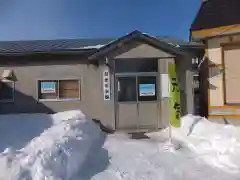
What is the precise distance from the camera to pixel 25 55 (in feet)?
35.9

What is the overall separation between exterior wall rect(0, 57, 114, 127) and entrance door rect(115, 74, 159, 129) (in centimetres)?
75

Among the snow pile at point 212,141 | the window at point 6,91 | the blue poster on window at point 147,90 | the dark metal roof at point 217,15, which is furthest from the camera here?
the window at point 6,91

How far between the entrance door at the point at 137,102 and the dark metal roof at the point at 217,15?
9.31 ft

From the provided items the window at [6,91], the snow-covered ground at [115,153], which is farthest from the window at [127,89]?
the window at [6,91]

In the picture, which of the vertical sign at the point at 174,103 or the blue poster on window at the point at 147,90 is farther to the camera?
the blue poster on window at the point at 147,90

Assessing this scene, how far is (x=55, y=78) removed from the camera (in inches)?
432

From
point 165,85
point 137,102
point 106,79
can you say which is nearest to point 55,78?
point 106,79

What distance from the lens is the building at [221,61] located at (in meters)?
9.49

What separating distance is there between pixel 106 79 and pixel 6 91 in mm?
4456

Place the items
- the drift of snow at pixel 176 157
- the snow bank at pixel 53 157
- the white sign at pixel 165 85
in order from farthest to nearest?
the white sign at pixel 165 85, the drift of snow at pixel 176 157, the snow bank at pixel 53 157

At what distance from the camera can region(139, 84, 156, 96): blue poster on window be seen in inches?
421

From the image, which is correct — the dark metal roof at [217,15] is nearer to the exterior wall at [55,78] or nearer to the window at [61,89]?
the exterior wall at [55,78]

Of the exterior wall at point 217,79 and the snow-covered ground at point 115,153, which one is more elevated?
the exterior wall at point 217,79

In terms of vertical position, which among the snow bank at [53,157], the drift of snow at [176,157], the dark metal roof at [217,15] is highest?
the dark metal roof at [217,15]
